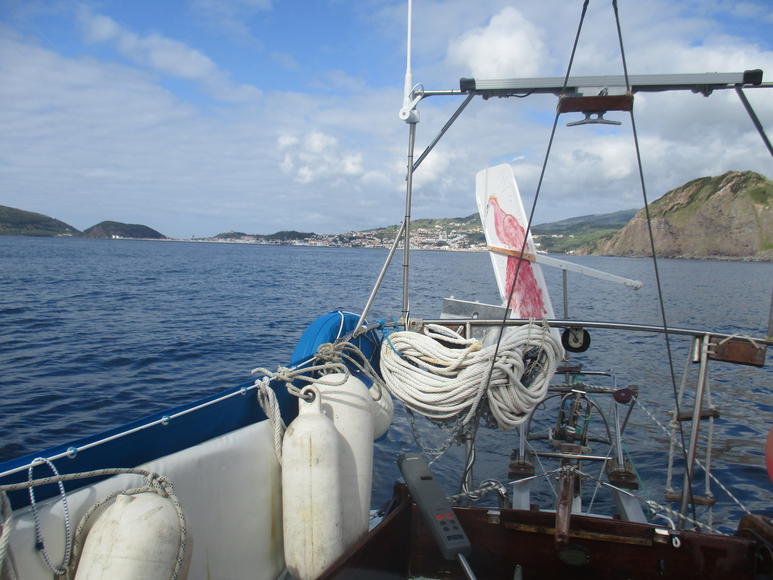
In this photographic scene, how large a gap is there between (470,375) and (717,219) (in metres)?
156

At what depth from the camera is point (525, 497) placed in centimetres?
530

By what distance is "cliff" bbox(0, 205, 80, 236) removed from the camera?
594 feet

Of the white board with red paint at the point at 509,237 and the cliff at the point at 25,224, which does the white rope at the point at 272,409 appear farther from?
the cliff at the point at 25,224

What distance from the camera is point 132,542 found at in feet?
6.84

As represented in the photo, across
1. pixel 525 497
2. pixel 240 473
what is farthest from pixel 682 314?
pixel 240 473

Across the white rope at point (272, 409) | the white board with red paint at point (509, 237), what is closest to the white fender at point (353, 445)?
the white rope at point (272, 409)

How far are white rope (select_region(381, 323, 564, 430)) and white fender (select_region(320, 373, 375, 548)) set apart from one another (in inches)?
31.6

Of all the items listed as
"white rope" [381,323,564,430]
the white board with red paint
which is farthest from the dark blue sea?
"white rope" [381,323,564,430]

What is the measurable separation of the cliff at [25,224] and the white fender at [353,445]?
214 meters

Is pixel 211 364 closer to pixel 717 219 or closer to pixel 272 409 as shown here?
pixel 272 409

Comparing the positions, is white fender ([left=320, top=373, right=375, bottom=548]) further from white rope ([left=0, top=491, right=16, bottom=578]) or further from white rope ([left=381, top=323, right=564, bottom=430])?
white rope ([left=0, top=491, right=16, bottom=578])

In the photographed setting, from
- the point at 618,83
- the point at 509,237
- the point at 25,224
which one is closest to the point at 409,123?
the point at 618,83

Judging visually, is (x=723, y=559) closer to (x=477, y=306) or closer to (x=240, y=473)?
(x=240, y=473)

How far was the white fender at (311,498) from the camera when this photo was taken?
309 centimetres
